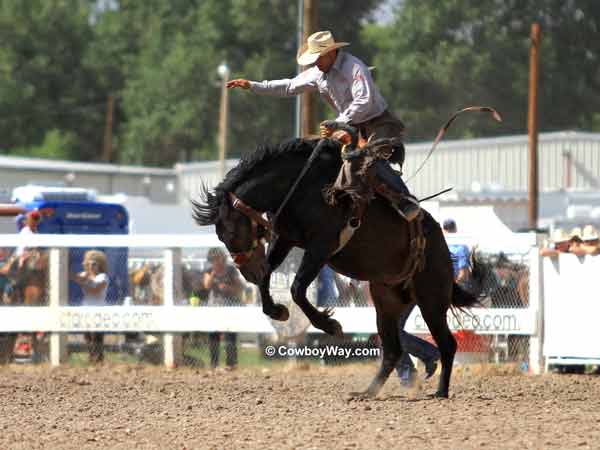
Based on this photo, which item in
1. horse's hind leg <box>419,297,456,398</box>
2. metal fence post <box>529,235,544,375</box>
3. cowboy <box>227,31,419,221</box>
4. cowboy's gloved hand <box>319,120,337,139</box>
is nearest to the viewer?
cowboy's gloved hand <box>319,120,337,139</box>

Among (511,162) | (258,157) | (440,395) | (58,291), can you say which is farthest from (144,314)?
(511,162)

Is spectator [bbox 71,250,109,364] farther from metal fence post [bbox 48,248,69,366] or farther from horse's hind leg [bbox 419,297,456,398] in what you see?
horse's hind leg [bbox 419,297,456,398]

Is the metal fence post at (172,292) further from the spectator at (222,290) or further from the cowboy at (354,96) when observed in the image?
the cowboy at (354,96)

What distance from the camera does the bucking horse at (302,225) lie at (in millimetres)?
9375

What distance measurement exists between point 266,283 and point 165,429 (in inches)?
68.0

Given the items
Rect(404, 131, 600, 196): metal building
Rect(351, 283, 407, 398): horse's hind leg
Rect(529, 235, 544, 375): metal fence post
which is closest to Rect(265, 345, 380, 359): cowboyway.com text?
Rect(529, 235, 544, 375): metal fence post

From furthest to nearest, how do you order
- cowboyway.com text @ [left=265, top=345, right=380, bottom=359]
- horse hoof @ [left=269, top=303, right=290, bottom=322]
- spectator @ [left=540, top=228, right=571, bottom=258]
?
cowboyway.com text @ [left=265, top=345, right=380, bottom=359] < spectator @ [left=540, top=228, right=571, bottom=258] < horse hoof @ [left=269, top=303, right=290, bottom=322]

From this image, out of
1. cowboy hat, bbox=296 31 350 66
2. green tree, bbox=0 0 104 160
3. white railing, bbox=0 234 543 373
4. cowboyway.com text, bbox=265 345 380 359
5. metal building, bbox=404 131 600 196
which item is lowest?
cowboyway.com text, bbox=265 345 380 359

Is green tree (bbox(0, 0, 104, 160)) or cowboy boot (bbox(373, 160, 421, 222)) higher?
green tree (bbox(0, 0, 104, 160))

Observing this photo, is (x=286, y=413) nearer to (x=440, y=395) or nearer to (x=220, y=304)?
(x=440, y=395)

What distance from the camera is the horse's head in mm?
9344

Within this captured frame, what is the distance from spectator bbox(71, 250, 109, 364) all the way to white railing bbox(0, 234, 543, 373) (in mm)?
125

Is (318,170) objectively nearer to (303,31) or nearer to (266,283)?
(266,283)

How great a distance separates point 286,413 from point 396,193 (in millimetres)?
2040
